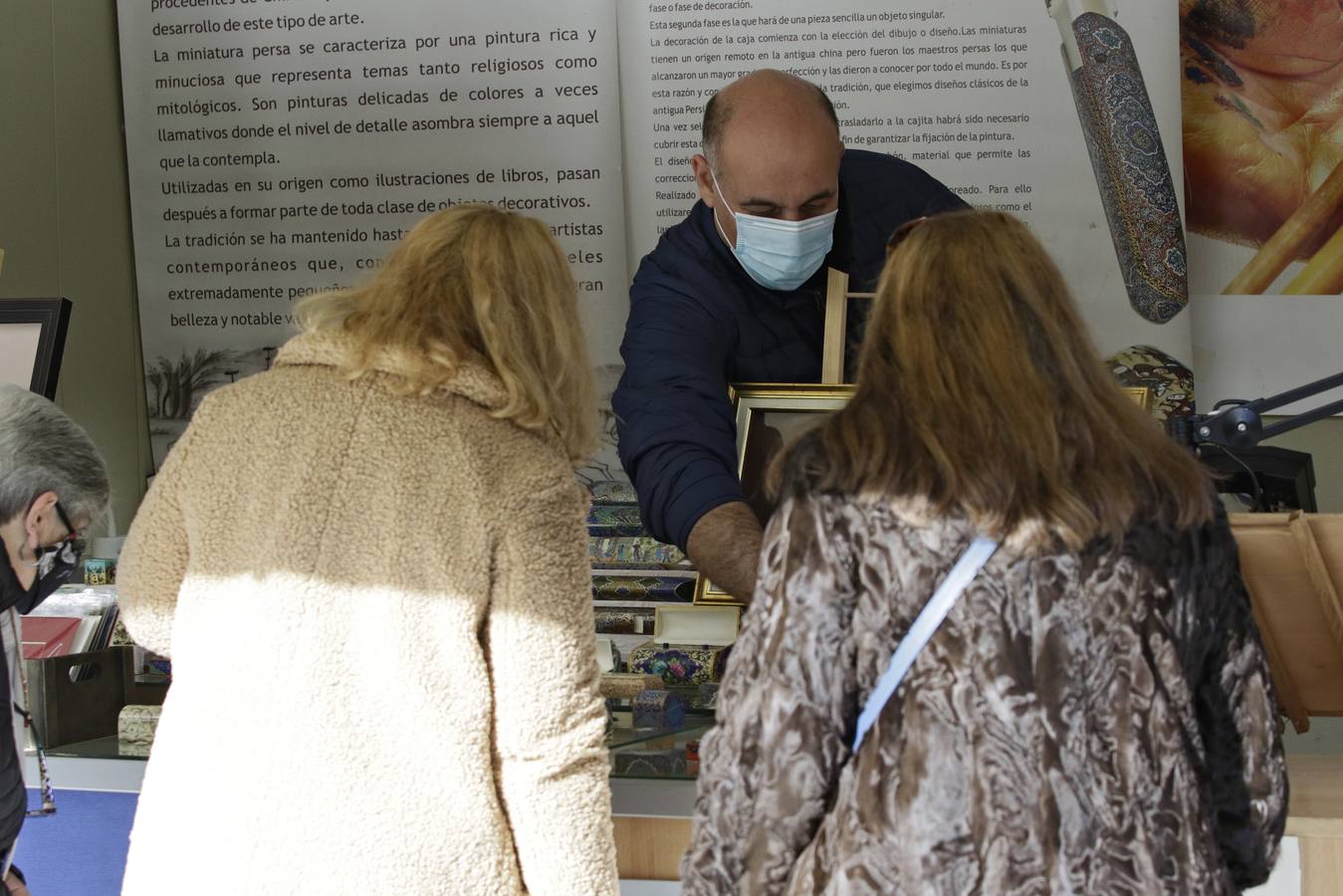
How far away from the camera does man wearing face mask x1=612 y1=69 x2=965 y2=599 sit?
7.80ft

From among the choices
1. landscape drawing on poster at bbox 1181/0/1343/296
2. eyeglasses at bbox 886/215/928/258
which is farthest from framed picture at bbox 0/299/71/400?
landscape drawing on poster at bbox 1181/0/1343/296

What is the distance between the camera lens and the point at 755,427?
246 centimetres

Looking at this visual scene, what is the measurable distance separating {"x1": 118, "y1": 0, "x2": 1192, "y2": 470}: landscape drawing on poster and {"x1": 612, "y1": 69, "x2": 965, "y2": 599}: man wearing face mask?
3.81ft

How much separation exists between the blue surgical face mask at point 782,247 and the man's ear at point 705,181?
0.03 meters

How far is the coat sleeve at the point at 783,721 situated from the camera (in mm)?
1333

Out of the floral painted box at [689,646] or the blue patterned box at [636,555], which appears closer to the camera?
the floral painted box at [689,646]

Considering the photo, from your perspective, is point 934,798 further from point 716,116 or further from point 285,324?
point 285,324

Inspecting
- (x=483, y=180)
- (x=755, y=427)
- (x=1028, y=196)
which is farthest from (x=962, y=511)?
(x=483, y=180)

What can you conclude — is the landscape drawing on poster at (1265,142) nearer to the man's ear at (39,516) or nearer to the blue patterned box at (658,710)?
the blue patterned box at (658,710)

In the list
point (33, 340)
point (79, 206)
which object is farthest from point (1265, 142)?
point (79, 206)

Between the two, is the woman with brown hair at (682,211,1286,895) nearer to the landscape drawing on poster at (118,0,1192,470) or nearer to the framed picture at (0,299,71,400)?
the framed picture at (0,299,71,400)

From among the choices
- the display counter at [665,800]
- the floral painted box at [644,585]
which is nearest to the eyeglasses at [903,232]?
the display counter at [665,800]

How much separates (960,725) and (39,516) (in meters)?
1.44

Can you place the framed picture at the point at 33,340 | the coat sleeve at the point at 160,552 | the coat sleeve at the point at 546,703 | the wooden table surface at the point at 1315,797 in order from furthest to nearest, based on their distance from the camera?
the framed picture at the point at 33,340 < the wooden table surface at the point at 1315,797 < the coat sleeve at the point at 160,552 < the coat sleeve at the point at 546,703
